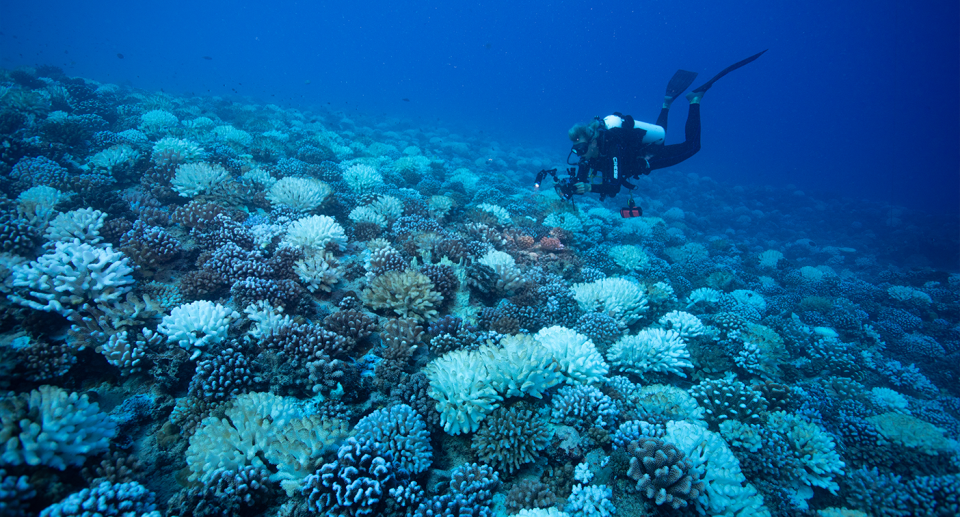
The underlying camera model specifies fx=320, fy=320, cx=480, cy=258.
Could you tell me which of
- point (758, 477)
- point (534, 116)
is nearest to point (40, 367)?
point (758, 477)

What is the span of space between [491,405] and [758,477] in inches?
147

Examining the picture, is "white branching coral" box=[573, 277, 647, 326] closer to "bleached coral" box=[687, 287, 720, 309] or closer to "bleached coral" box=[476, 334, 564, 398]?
"bleached coral" box=[476, 334, 564, 398]

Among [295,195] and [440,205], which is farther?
[440,205]

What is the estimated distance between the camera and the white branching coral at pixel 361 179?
1064 centimetres

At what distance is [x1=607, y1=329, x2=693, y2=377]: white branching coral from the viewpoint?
5391mm

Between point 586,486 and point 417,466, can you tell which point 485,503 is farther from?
point 586,486

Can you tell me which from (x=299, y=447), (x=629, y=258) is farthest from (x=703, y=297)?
(x=299, y=447)

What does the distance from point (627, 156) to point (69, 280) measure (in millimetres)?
11603

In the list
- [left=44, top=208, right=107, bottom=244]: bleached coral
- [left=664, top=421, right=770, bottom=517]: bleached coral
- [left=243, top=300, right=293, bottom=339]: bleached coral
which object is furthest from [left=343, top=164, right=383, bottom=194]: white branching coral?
[left=664, top=421, right=770, bottom=517]: bleached coral

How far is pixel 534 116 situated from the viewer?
99.4 metres

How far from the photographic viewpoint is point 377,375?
4.25m

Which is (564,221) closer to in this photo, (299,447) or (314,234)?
(314,234)

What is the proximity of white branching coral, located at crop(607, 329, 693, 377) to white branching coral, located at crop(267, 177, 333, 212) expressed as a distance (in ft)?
24.3

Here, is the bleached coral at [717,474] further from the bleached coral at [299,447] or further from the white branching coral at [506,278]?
the bleached coral at [299,447]
